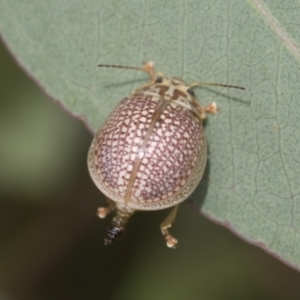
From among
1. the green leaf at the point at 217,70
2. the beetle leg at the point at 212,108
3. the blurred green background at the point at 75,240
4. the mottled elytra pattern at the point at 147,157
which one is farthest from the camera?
the blurred green background at the point at 75,240

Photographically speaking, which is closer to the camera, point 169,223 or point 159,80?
point 159,80

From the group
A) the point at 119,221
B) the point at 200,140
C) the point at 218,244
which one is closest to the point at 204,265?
the point at 218,244

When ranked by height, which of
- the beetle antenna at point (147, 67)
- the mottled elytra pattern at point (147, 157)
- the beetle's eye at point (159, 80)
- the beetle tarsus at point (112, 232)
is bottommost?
the beetle tarsus at point (112, 232)

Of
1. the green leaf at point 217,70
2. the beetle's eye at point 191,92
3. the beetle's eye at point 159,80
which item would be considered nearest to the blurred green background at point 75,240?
the green leaf at point 217,70

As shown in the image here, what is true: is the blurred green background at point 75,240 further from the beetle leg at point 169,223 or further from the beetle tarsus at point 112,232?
the beetle tarsus at point 112,232

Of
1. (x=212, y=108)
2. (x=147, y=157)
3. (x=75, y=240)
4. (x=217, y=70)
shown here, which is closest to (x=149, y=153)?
(x=147, y=157)

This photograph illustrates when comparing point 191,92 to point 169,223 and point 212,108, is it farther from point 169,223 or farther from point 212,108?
point 169,223

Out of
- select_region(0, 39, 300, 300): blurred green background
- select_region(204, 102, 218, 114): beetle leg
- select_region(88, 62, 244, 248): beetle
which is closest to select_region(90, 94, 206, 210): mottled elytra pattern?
select_region(88, 62, 244, 248): beetle
